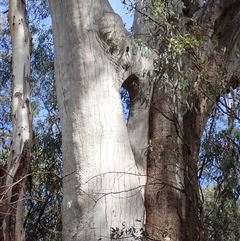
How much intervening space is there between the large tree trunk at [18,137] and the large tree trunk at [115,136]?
755 mm

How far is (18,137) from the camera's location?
466 centimetres

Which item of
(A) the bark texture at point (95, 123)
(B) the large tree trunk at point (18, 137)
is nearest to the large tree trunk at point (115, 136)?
(A) the bark texture at point (95, 123)

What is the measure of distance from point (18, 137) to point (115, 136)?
4.65ft

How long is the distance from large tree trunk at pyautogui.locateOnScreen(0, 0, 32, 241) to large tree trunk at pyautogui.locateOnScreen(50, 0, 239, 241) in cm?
75

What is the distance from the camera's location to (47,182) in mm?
6070

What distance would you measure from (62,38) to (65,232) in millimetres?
1342

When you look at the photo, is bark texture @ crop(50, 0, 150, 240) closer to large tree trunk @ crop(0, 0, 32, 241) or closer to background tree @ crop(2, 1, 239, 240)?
background tree @ crop(2, 1, 239, 240)

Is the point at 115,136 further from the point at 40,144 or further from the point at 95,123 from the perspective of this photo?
the point at 40,144

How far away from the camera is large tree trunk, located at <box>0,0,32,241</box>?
434 cm

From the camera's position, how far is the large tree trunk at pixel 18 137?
4336 millimetres

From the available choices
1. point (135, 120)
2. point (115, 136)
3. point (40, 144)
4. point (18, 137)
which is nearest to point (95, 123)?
point (115, 136)

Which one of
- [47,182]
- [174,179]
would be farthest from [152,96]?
[47,182]

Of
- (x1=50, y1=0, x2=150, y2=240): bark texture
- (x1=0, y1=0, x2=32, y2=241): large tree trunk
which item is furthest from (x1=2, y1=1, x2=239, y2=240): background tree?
(x1=0, y1=0, x2=32, y2=241): large tree trunk

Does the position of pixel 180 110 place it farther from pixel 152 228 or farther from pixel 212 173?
pixel 152 228
